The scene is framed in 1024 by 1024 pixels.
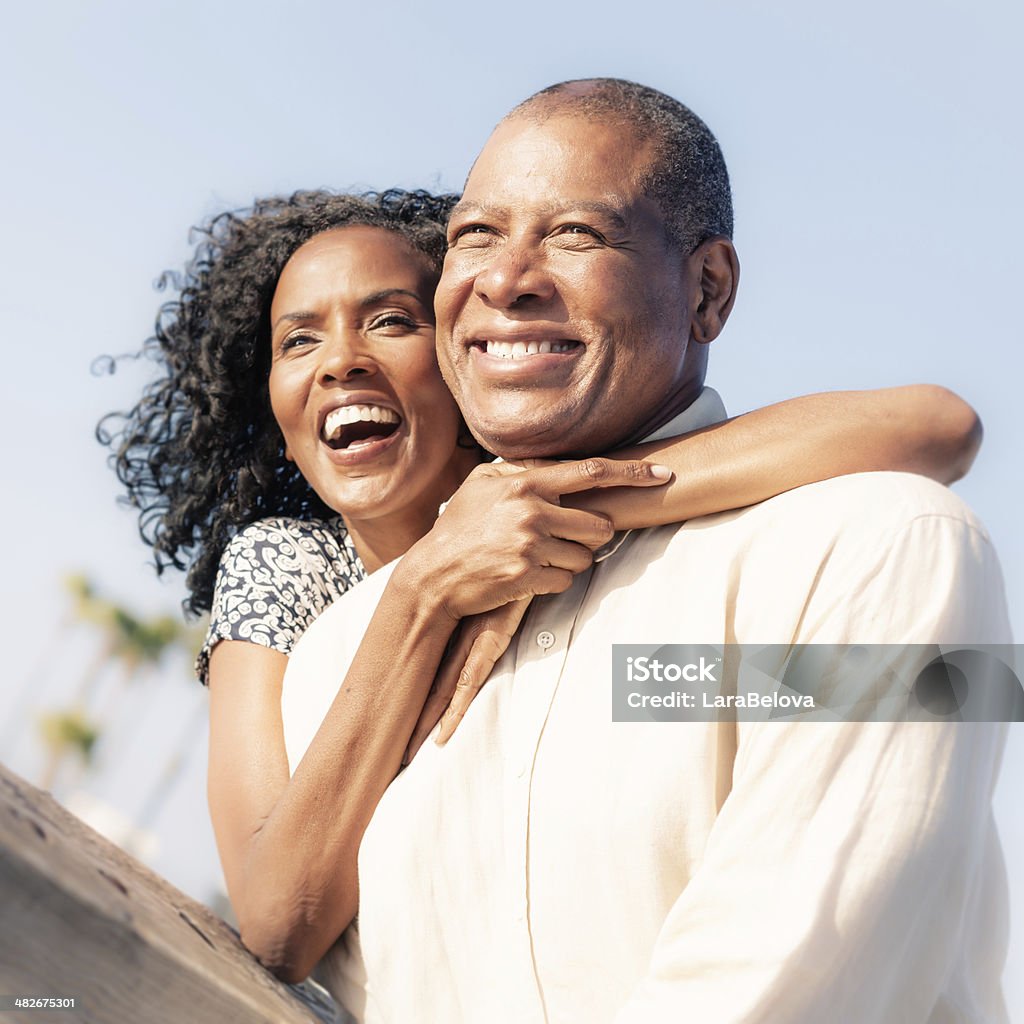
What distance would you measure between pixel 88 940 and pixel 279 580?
6.81 feet

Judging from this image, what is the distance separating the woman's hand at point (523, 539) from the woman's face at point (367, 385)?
3.53 ft

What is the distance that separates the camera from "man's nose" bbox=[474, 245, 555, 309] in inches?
90.4

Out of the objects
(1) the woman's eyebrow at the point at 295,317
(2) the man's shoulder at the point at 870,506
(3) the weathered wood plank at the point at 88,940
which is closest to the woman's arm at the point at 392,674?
(2) the man's shoulder at the point at 870,506

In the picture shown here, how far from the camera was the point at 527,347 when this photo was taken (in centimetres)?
231

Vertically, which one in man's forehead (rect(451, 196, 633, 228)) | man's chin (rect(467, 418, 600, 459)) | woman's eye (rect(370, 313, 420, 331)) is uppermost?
man's forehead (rect(451, 196, 633, 228))

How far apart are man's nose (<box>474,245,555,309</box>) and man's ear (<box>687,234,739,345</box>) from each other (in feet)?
1.04

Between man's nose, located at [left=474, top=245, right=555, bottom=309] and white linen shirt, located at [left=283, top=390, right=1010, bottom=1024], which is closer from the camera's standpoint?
white linen shirt, located at [left=283, top=390, right=1010, bottom=1024]

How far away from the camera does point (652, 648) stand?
2123 mm

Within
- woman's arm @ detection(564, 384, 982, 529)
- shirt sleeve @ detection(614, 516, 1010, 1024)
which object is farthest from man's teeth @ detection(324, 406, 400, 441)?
shirt sleeve @ detection(614, 516, 1010, 1024)

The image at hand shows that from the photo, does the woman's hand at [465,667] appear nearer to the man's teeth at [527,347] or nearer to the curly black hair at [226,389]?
the man's teeth at [527,347]

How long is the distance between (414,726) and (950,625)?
94 cm

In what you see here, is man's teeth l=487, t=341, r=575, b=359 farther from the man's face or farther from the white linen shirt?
the white linen shirt

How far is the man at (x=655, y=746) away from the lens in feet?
5.73

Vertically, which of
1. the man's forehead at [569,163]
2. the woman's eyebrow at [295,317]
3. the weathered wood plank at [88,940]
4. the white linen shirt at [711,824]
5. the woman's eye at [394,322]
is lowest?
the weathered wood plank at [88,940]
